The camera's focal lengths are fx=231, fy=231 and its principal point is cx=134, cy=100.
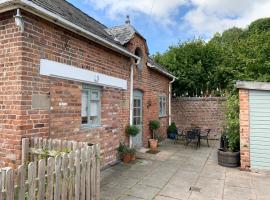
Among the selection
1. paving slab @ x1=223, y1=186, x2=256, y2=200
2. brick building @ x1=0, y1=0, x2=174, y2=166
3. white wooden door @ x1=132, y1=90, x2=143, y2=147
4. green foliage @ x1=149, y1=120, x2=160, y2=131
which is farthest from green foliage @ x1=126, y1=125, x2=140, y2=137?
paving slab @ x1=223, y1=186, x2=256, y2=200

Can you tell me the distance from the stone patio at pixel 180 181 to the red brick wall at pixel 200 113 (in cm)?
565

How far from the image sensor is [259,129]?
7.09 meters

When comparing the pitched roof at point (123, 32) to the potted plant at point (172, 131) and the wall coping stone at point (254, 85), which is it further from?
the potted plant at point (172, 131)

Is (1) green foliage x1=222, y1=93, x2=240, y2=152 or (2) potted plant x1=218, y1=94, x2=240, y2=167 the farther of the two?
(1) green foliage x1=222, y1=93, x2=240, y2=152

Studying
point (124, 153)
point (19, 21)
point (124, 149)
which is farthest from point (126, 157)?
point (19, 21)

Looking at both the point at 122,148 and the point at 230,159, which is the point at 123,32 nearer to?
the point at 122,148

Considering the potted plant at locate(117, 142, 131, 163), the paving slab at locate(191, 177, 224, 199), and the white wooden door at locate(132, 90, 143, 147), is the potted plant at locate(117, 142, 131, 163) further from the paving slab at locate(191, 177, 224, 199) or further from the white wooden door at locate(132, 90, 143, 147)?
the paving slab at locate(191, 177, 224, 199)

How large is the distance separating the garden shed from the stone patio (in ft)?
1.52

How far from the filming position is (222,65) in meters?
16.1

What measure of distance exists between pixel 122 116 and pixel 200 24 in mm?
18921

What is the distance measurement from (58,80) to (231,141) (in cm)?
605

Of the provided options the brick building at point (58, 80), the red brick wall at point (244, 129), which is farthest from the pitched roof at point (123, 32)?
the red brick wall at point (244, 129)

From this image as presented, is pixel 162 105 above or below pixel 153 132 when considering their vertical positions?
above

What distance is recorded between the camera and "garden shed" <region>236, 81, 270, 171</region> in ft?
23.0
